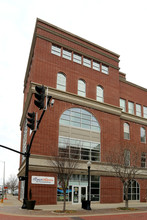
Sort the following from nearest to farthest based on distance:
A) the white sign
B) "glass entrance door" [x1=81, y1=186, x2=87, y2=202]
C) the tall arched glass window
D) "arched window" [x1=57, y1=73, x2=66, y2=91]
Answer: the white sign < "glass entrance door" [x1=81, y1=186, x2=87, y2=202] < the tall arched glass window < "arched window" [x1=57, y1=73, x2=66, y2=91]

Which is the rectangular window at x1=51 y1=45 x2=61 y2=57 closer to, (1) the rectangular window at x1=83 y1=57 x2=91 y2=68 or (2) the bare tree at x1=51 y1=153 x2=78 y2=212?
(1) the rectangular window at x1=83 y1=57 x2=91 y2=68

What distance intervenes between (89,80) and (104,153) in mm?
10084

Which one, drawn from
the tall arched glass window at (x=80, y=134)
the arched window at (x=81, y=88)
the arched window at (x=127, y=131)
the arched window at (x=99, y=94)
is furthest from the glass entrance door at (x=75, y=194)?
the arched window at (x=127, y=131)

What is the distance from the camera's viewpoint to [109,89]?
1348 inches

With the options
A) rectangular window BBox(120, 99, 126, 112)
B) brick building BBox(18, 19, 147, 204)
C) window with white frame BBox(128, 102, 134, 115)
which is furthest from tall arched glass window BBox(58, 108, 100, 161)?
window with white frame BBox(128, 102, 134, 115)

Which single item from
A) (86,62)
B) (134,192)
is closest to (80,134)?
(86,62)

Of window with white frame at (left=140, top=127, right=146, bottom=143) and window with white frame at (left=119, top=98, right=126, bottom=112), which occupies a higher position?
window with white frame at (left=119, top=98, right=126, bottom=112)

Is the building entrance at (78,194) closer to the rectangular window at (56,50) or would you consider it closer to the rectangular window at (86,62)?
the rectangular window at (86,62)

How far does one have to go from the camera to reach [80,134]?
96.6ft

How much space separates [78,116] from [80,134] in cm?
234

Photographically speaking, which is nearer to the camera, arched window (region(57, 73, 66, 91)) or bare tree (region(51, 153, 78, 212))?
bare tree (region(51, 153, 78, 212))

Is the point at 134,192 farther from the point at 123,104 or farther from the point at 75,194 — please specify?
the point at 123,104

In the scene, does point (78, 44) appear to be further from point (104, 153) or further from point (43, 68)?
point (104, 153)

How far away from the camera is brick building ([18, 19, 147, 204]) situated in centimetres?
2598
